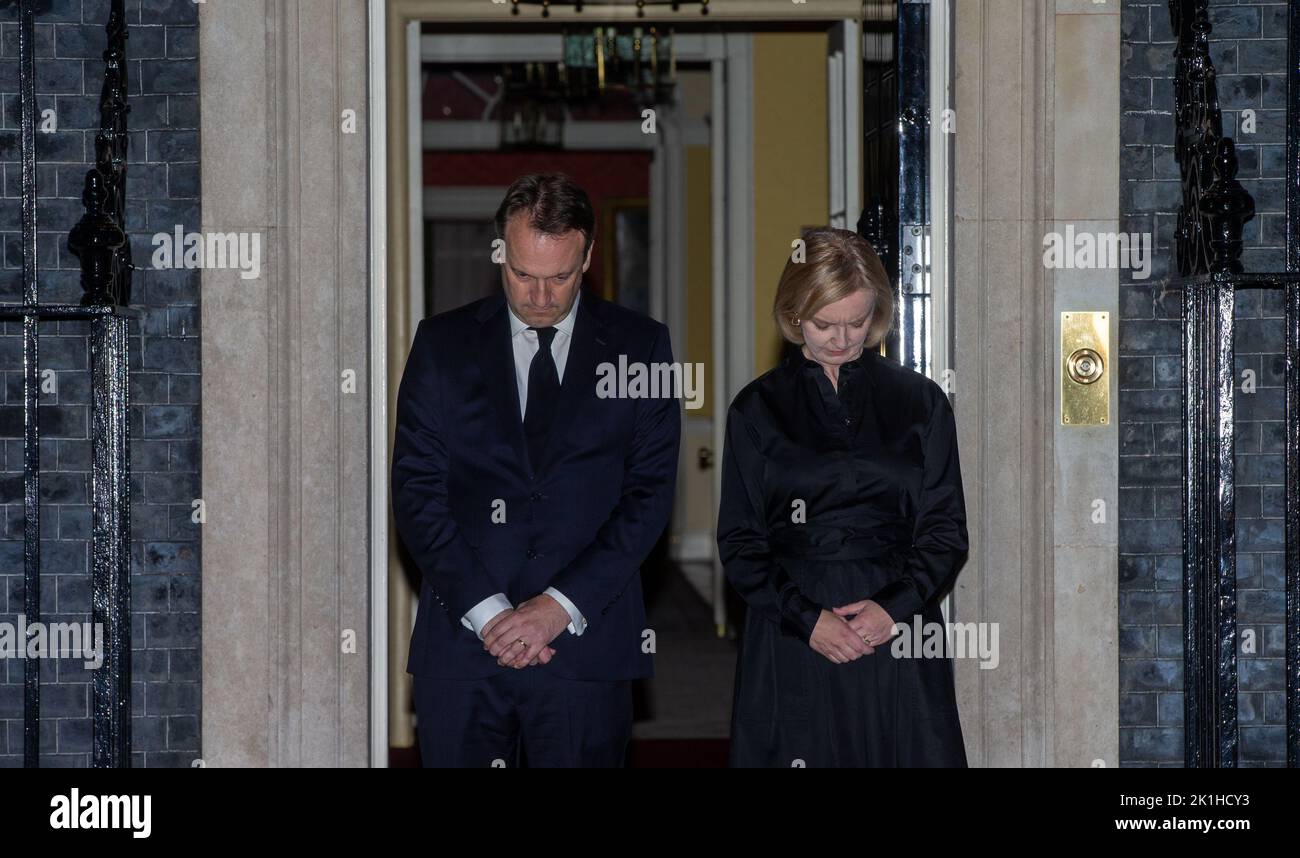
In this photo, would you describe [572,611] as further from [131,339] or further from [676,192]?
[676,192]

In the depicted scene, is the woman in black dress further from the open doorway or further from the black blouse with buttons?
the open doorway

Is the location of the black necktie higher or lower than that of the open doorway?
lower

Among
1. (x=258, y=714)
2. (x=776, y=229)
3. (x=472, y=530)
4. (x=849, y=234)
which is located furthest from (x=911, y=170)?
(x=776, y=229)

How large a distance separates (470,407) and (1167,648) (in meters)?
2.30

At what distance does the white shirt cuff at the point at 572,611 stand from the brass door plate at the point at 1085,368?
1.81m

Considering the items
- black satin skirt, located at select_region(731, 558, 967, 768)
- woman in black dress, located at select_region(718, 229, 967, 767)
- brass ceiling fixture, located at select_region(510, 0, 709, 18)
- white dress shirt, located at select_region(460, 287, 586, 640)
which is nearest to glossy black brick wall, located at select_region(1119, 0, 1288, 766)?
woman in black dress, located at select_region(718, 229, 967, 767)

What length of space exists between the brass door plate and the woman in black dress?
1084 millimetres

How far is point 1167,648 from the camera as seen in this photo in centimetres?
414

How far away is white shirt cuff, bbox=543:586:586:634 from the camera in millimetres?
2920

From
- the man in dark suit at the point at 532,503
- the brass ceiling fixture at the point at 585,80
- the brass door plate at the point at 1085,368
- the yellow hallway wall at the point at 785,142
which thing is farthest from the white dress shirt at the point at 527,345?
the yellow hallway wall at the point at 785,142

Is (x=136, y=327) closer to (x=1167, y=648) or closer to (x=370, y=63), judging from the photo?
(x=370, y=63)

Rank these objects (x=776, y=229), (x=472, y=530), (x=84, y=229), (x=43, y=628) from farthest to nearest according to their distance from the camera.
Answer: (x=776, y=229) → (x=43, y=628) → (x=84, y=229) → (x=472, y=530)

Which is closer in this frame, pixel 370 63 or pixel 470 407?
pixel 470 407

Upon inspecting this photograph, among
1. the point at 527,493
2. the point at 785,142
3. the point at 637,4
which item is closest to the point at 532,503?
the point at 527,493
